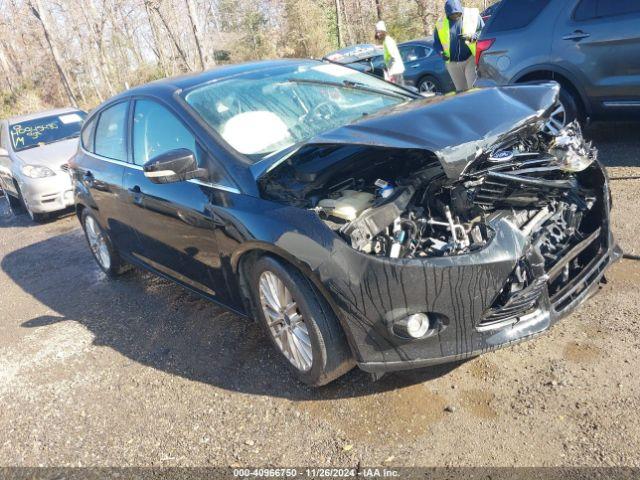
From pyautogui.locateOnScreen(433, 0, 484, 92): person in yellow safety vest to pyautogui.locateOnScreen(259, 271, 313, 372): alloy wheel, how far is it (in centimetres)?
501

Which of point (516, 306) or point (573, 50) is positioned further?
point (573, 50)

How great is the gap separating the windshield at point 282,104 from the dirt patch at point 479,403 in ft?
5.42

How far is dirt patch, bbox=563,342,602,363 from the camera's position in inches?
110

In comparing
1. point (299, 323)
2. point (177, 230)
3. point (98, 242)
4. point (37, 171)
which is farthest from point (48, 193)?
point (299, 323)

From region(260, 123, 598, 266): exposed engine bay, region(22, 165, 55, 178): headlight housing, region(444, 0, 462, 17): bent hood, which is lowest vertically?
region(22, 165, 55, 178): headlight housing

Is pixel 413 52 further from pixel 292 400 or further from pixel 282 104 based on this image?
pixel 292 400

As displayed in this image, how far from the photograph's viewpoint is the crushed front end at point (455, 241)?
7.76 ft

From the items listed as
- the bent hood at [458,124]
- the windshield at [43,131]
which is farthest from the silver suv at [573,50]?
the windshield at [43,131]

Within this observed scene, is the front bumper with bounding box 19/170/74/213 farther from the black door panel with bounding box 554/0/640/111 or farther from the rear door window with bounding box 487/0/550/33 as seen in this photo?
the black door panel with bounding box 554/0/640/111

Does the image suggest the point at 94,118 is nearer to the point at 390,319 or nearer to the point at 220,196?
the point at 220,196

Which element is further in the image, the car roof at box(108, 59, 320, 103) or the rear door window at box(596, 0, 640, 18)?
the rear door window at box(596, 0, 640, 18)

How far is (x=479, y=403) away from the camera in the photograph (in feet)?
8.62

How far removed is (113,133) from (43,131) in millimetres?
5378

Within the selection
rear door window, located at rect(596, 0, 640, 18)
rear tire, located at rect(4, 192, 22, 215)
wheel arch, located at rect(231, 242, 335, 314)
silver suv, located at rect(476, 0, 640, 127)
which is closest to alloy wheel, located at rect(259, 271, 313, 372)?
wheel arch, located at rect(231, 242, 335, 314)
